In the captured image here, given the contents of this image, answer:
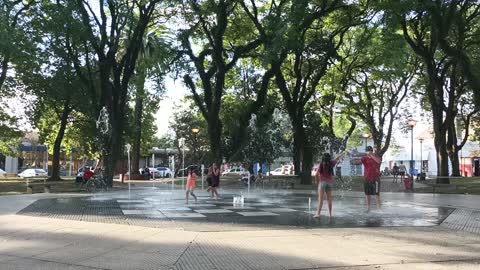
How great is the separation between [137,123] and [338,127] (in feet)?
83.2

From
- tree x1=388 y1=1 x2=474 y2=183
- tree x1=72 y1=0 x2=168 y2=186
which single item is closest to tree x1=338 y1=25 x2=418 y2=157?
tree x1=388 y1=1 x2=474 y2=183

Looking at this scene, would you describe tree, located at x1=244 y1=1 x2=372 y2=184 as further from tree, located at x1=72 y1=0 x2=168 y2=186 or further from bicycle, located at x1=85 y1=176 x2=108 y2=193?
bicycle, located at x1=85 y1=176 x2=108 y2=193

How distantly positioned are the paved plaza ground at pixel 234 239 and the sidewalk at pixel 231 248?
0.02m

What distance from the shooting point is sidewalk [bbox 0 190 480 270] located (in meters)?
7.52

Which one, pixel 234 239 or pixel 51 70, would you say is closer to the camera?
pixel 234 239

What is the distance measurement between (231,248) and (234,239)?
33.9 inches

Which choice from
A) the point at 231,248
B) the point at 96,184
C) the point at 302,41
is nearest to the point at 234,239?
the point at 231,248

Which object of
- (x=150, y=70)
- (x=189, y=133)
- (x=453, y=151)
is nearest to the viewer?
(x=150, y=70)

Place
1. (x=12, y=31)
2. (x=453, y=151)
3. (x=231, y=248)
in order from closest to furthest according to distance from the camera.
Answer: (x=231, y=248), (x=12, y=31), (x=453, y=151)

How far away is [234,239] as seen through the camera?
943 centimetres

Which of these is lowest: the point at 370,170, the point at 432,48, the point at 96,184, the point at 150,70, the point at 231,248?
the point at 231,248

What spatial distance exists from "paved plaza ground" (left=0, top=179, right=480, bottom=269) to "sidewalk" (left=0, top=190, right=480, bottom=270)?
0.05 feet

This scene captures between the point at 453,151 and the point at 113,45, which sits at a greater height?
the point at 113,45

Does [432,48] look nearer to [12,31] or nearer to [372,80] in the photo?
[372,80]
